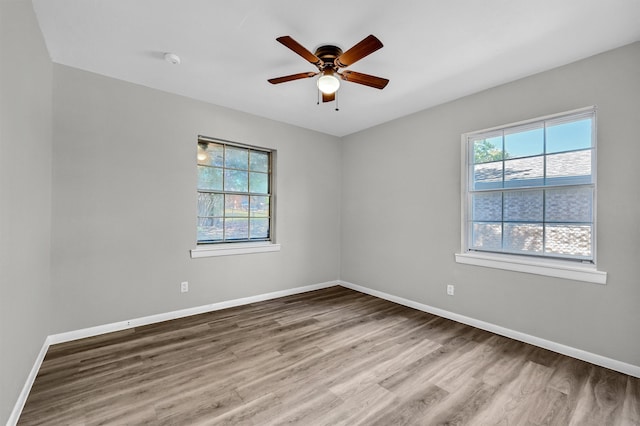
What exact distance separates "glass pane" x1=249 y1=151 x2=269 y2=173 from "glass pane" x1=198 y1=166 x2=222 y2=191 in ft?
1.67

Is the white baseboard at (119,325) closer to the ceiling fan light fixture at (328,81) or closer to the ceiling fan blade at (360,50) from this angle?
the ceiling fan light fixture at (328,81)

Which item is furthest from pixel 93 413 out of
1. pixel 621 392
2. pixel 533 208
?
pixel 533 208

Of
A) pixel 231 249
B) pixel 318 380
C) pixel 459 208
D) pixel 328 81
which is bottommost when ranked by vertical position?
pixel 318 380

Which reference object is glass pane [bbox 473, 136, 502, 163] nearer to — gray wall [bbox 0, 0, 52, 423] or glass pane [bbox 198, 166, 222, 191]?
glass pane [bbox 198, 166, 222, 191]

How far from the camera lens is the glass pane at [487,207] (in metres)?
3.14

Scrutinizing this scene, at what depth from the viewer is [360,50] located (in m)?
2.04

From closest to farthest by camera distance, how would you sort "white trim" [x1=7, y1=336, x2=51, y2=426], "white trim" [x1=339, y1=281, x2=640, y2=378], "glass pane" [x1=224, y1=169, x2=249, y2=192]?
"white trim" [x1=7, y1=336, x2=51, y2=426]
"white trim" [x1=339, y1=281, x2=640, y2=378]
"glass pane" [x1=224, y1=169, x2=249, y2=192]

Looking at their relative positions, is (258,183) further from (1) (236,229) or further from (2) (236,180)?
(1) (236,229)

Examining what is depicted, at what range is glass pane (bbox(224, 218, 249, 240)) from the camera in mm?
3883

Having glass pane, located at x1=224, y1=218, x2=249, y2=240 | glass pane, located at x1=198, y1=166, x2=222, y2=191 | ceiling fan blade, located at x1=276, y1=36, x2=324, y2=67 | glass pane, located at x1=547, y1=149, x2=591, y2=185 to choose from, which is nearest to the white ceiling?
ceiling fan blade, located at x1=276, y1=36, x2=324, y2=67

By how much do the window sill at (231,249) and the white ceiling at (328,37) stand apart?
1.93 meters

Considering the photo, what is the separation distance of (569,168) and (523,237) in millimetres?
774

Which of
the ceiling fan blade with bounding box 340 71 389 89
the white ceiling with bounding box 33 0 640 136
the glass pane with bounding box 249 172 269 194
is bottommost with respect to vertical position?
the glass pane with bounding box 249 172 269 194

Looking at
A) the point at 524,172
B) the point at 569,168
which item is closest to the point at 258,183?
the point at 524,172
